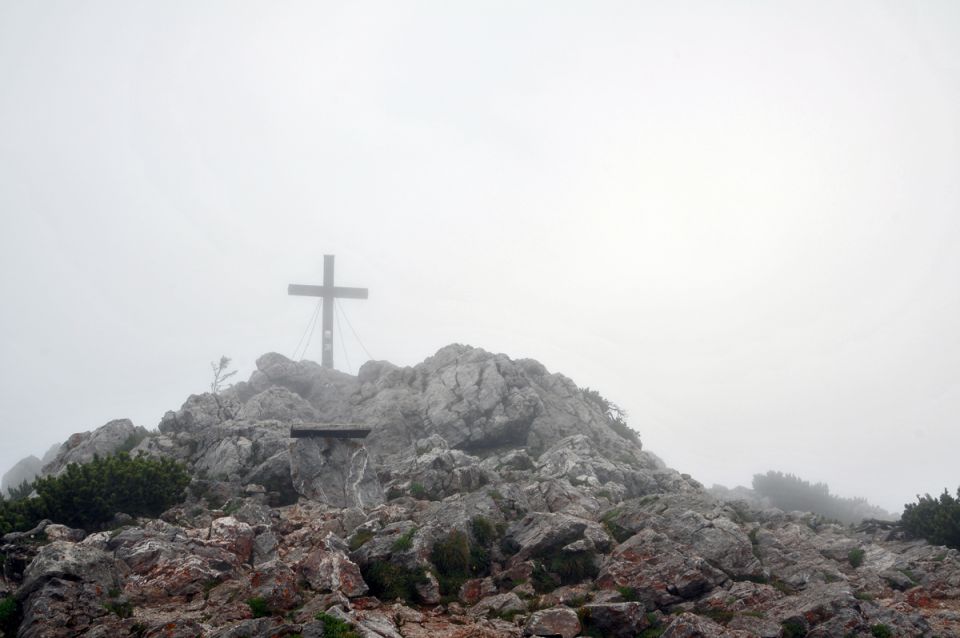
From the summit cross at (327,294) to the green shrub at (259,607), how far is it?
3959cm

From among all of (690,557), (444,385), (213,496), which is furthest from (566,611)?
(444,385)

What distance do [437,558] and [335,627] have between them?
5.67 meters

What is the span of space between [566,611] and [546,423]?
24.0 m

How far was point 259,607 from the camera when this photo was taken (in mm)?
14617

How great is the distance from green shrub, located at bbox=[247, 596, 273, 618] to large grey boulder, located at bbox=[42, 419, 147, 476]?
18347 millimetres

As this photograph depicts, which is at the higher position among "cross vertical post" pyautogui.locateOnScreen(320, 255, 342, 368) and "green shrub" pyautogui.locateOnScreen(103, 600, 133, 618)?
"cross vertical post" pyautogui.locateOnScreen(320, 255, 342, 368)

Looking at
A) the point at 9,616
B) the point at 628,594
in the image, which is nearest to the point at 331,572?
the point at 9,616

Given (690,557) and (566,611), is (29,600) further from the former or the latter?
(690,557)

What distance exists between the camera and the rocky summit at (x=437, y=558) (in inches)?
576

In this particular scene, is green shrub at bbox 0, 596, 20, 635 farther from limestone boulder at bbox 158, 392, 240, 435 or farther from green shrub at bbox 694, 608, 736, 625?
limestone boulder at bbox 158, 392, 240, 435

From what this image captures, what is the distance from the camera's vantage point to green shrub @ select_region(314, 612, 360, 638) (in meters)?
13.0

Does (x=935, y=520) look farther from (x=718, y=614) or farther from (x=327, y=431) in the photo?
(x=327, y=431)

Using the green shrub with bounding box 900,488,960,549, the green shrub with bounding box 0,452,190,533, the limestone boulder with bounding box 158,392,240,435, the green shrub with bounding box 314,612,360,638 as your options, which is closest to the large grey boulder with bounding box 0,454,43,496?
the limestone boulder with bounding box 158,392,240,435

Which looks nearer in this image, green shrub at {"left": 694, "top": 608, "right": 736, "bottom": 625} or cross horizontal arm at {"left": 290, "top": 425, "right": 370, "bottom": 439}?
green shrub at {"left": 694, "top": 608, "right": 736, "bottom": 625}
